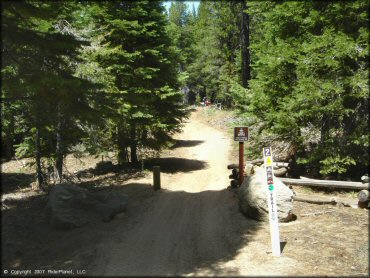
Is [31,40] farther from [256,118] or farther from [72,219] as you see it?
[256,118]

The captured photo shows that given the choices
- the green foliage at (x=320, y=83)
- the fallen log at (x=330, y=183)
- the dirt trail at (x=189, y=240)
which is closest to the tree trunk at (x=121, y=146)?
the dirt trail at (x=189, y=240)

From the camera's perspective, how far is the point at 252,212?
12.1 m

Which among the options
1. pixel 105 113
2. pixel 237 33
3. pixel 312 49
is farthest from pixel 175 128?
pixel 237 33

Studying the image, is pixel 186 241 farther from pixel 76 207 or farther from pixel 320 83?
pixel 320 83

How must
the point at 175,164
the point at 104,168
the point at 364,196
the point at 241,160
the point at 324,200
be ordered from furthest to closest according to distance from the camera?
the point at 175,164
the point at 104,168
the point at 241,160
the point at 324,200
the point at 364,196

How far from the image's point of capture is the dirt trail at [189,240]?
8.70 meters

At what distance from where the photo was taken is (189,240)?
420 inches

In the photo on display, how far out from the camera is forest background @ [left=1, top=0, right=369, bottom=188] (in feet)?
32.8

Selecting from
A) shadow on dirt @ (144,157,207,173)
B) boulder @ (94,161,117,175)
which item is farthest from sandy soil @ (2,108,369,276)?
boulder @ (94,161,117,175)

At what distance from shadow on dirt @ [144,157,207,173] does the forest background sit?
1190 millimetres

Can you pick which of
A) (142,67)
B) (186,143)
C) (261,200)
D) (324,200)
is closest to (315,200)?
(324,200)

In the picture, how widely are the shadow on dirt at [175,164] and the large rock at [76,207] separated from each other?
281 inches

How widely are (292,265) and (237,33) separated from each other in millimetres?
38347

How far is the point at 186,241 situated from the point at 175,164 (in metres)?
11.9
